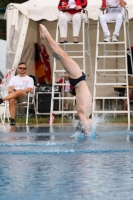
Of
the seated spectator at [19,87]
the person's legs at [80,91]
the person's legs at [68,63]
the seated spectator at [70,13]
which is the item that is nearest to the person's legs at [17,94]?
the seated spectator at [19,87]

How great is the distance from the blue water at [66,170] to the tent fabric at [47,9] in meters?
8.30

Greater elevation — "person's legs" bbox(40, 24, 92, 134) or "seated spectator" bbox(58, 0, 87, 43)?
"seated spectator" bbox(58, 0, 87, 43)

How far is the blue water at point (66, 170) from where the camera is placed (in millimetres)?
4480

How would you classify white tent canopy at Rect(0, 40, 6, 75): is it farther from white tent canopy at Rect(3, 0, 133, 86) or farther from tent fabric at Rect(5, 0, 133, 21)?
tent fabric at Rect(5, 0, 133, 21)

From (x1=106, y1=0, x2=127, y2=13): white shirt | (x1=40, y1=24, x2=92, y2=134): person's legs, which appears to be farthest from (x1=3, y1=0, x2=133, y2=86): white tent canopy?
(x1=40, y1=24, x2=92, y2=134): person's legs

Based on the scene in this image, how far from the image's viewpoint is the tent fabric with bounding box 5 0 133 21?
16.6 meters

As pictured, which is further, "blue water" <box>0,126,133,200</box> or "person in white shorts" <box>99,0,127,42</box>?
"person in white shorts" <box>99,0,127,42</box>

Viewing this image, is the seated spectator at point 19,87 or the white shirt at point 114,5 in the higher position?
the white shirt at point 114,5

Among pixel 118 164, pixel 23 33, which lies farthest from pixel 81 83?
pixel 23 33

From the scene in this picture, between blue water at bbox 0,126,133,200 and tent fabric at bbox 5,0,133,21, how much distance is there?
8.30 meters

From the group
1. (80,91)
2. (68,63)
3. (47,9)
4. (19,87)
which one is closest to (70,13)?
(47,9)

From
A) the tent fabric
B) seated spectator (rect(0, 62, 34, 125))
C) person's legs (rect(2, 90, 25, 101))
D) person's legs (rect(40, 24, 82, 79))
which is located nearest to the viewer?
person's legs (rect(40, 24, 82, 79))

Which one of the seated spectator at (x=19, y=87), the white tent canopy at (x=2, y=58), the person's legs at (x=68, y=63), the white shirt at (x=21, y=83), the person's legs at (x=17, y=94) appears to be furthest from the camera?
the white tent canopy at (x=2, y=58)

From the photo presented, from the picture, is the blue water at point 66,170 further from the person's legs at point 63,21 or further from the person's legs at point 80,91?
the person's legs at point 63,21
